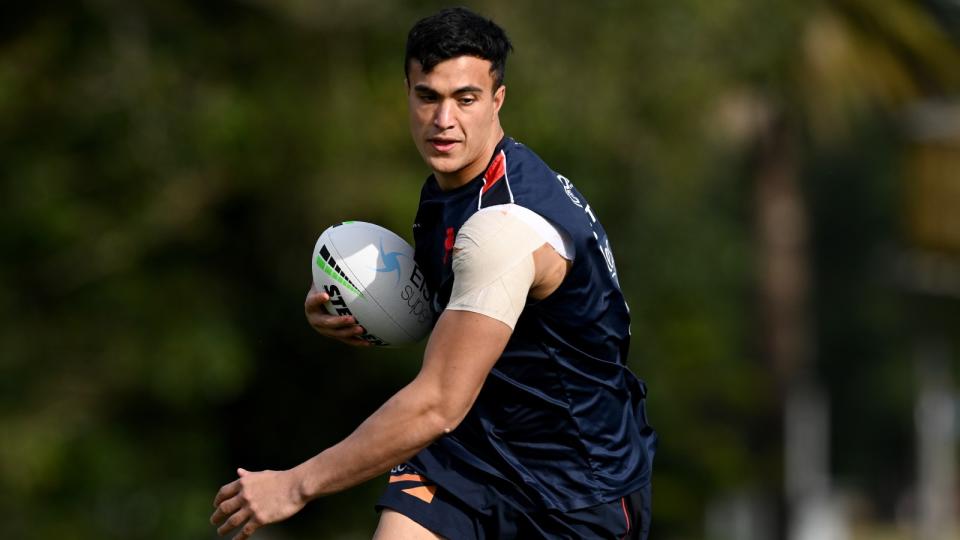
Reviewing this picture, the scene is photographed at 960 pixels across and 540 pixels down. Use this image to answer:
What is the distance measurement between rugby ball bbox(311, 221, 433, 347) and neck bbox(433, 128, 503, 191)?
0.40 m

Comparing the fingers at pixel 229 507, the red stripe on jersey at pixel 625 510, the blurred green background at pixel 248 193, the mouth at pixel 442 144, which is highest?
the blurred green background at pixel 248 193

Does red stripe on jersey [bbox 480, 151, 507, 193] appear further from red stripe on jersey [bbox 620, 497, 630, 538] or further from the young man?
red stripe on jersey [bbox 620, 497, 630, 538]

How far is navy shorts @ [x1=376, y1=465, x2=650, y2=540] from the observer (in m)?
4.84

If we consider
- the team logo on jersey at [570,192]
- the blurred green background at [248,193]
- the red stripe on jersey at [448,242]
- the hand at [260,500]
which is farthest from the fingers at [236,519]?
the blurred green background at [248,193]

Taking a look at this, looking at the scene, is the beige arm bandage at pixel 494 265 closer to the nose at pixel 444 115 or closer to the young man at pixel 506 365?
the young man at pixel 506 365

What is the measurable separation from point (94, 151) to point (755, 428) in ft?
35.0

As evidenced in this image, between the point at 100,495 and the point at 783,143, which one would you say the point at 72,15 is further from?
the point at 783,143

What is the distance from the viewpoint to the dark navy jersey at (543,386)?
4766mm

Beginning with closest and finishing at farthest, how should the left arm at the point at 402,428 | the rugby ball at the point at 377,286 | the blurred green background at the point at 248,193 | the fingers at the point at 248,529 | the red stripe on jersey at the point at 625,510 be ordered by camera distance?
the left arm at the point at 402,428, the fingers at the point at 248,529, the red stripe on jersey at the point at 625,510, the rugby ball at the point at 377,286, the blurred green background at the point at 248,193

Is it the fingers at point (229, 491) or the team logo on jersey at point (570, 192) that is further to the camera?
the team logo on jersey at point (570, 192)

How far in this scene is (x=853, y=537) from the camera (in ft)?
124

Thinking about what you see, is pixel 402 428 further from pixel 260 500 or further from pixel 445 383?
pixel 260 500

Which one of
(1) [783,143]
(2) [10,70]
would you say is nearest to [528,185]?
(2) [10,70]

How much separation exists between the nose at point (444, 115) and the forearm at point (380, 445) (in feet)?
2.51
